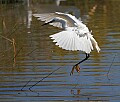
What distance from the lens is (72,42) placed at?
941 cm

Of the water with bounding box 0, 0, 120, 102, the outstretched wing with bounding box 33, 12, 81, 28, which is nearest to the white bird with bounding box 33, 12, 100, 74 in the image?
the outstretched wing with bounding box 33, 12, 81, 28

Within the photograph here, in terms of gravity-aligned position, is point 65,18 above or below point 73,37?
above

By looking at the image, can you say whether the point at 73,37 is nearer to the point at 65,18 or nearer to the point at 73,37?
the point at 73,37

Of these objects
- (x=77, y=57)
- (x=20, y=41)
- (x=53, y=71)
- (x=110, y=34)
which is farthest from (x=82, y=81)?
(x=110, y=34)

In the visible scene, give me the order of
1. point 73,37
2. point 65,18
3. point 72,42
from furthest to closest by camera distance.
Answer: point 65,18, point 73,37, point 72,42

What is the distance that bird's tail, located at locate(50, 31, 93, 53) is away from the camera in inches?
366

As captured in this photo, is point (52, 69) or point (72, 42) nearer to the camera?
point (72, 42)

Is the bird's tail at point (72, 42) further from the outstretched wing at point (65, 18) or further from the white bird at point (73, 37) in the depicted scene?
the outstretched wing at point (65, 18)

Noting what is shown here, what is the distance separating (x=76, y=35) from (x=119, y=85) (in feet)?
4.10

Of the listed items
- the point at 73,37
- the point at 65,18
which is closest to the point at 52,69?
the point at 65,18

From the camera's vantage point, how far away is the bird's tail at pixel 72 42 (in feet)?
30.5

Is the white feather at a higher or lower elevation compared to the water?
higher

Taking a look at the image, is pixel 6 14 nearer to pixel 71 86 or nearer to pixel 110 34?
pixel 110 34

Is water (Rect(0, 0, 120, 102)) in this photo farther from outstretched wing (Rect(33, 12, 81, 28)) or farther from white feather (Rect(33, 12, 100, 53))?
outstretched wing (Rect(33, 12, 81, 28))
